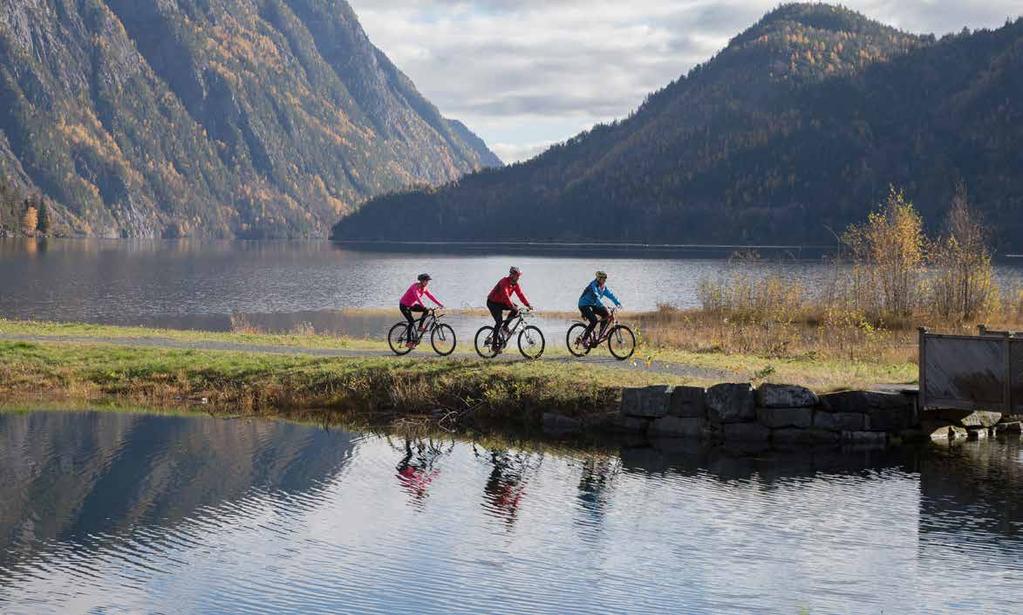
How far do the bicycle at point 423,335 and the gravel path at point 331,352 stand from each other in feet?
0.99

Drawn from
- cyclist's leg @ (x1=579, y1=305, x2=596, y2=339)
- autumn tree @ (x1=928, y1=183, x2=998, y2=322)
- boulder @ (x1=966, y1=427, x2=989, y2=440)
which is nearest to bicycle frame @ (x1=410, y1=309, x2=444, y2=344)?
cyclist's leg @ (x1=579, y1=305, x2=596, y2=339)

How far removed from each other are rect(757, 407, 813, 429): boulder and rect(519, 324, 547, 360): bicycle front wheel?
732 cm

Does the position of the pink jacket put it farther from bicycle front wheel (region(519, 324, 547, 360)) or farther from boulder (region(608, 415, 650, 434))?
boulder (region(608, 415, 650, 434))

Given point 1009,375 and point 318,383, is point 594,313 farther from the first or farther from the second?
point 1009,375

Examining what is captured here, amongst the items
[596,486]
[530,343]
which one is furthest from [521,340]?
[596,486]

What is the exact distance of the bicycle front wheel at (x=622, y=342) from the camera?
30047mm

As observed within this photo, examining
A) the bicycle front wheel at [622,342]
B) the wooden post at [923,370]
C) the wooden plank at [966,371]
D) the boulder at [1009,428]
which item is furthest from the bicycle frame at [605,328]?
the boulder at [1009,428]

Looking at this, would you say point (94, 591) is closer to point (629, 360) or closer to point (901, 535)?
point (901, 535)

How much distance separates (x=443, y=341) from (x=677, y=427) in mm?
8933

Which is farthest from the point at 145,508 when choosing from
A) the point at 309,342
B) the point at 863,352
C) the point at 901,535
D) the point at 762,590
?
the point at 863,352

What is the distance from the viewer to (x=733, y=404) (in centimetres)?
2458

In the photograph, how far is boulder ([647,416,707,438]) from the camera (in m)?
24.8

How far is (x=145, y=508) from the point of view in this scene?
60.4 feet

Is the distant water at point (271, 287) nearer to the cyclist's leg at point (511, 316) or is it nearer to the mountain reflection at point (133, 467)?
the cyclist's leg at point (511, 316)
